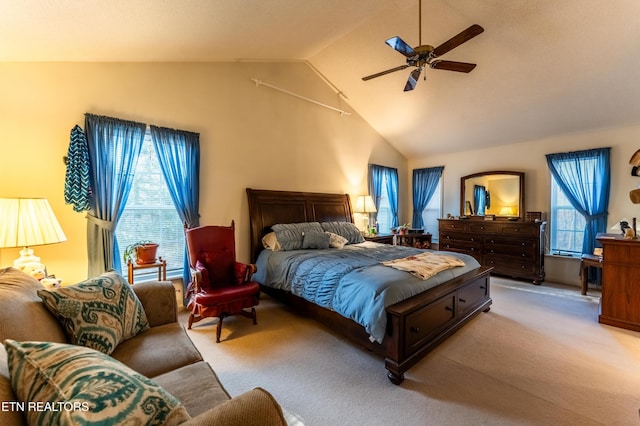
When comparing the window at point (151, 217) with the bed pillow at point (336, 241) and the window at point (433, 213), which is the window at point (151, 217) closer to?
the bed pillow at point (336, 241)

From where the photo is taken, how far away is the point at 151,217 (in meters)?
3.32

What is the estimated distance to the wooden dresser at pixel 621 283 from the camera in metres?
2.85

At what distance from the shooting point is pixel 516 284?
4551mm

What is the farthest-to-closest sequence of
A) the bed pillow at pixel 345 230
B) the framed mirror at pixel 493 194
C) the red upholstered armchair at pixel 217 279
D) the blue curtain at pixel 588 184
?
1. the framed mirror at pixel 493 194
2. the bed pillow at pixel 345 230
3. the blue curtain at pixel 588 184
4. the red upholstered armchair at pixel 217 279

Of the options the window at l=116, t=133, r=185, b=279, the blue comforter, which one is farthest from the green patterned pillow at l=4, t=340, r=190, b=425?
the window at l=116, t=133, r=185, b=279

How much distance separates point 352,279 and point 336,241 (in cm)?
161

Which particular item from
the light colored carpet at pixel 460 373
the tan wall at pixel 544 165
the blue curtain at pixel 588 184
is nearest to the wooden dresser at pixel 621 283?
the light colored carpet at pixel 460 373

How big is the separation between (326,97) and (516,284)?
4662 mm

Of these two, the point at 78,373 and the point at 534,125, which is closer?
the point at 78,373

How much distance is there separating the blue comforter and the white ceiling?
259 cm

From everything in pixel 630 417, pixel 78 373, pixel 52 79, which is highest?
pixel 52 79

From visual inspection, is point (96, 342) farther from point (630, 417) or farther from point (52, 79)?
point (630, 417)

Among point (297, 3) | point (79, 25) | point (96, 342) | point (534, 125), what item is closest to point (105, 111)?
point (79, 25)

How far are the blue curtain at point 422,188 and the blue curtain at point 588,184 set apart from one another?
6.91 ft
